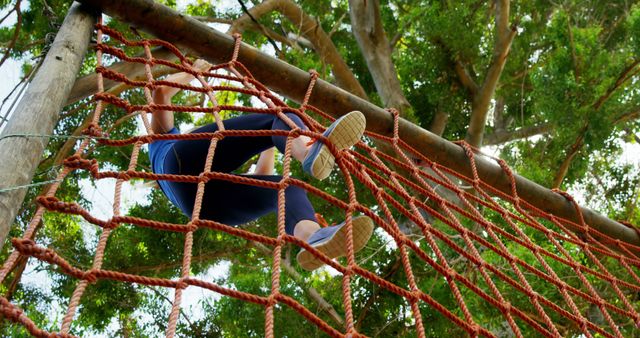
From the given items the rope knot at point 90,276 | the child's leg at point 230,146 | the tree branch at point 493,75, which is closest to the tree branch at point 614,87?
the tree branch at point 493,75

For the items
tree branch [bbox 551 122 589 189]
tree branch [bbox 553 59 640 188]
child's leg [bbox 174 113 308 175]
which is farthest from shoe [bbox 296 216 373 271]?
tree branch [bbox 551 122 589 189]

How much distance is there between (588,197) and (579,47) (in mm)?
1152

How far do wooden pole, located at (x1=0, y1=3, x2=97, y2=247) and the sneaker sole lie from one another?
518mm

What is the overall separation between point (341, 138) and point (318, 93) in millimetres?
701

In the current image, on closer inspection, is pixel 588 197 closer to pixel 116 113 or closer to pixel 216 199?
pixel 116 113

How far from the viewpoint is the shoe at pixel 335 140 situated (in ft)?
4.84

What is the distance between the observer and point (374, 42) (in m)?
5.13

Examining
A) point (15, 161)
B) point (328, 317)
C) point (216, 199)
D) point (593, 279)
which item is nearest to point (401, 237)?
point (216, 199)

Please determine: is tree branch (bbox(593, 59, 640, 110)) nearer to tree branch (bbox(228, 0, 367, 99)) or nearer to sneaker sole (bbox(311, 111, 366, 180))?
tree branch (bbox(228, 0, 367, 99))

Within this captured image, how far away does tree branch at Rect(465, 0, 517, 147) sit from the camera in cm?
473

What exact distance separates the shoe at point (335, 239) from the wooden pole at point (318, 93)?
62cm

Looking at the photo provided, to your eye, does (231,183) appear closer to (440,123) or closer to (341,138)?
(341,138)

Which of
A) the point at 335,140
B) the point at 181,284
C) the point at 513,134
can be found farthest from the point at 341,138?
the point at 513,134

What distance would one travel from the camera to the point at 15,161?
1161 mm
